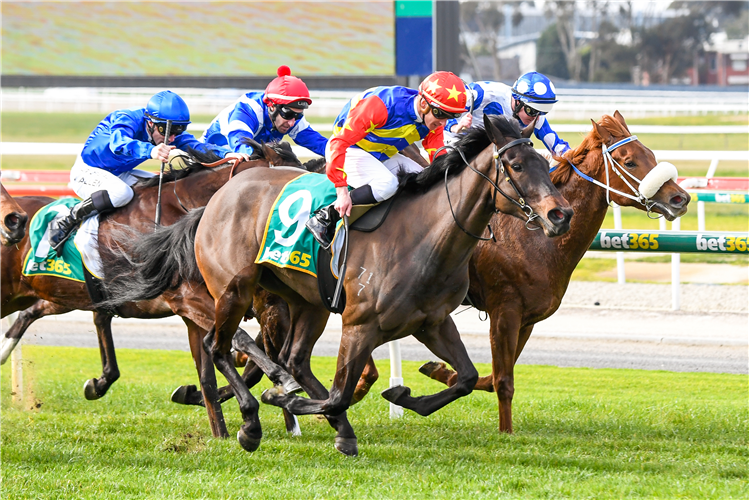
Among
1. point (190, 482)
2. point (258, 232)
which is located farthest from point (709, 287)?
point (190, 482)

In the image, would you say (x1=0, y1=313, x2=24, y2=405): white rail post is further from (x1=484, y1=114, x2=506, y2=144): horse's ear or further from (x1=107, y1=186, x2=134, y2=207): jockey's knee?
(x1=484, y1=114, x2=506, y2=144): horse's ear

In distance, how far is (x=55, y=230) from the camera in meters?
5.69

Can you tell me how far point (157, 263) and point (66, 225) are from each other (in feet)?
2.34

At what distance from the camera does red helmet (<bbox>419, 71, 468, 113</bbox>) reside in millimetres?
4434

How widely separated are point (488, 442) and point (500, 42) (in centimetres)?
5896

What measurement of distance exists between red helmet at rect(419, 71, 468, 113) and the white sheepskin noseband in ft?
3.97

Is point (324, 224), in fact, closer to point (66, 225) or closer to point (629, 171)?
point (629, 171)

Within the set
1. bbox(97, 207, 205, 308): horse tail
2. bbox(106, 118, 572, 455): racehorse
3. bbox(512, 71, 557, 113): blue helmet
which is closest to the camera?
bbox(106, 118, 572, 455): racehorse

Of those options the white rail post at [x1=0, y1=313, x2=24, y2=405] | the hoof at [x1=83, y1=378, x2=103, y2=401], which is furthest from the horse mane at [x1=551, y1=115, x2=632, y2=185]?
the white rail post at [x1=0, y1=313, x2=24, y2=405]

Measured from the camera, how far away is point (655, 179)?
5082 millimetres

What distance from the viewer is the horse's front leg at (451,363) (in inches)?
179

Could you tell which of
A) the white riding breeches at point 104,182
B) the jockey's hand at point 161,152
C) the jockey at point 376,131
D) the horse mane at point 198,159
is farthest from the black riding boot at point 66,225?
the jockey at point 376,131

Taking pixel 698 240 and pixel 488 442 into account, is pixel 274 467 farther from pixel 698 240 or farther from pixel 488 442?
pixel 698 240

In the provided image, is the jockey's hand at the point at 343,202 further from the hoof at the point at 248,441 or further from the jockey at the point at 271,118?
the jockey at the point at 271,118
